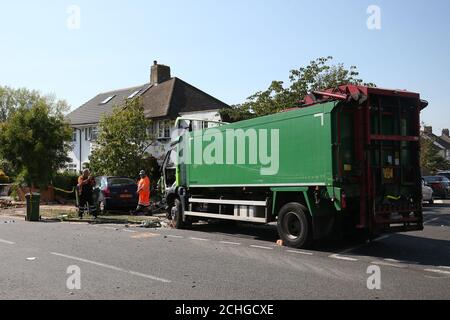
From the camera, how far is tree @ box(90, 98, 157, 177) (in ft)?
87.8

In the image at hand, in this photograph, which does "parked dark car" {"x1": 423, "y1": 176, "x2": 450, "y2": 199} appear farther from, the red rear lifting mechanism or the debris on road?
the red rear lifting mechanism

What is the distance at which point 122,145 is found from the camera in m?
27.0

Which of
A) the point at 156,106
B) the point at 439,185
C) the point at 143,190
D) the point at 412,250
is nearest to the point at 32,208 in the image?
the point at 143,190

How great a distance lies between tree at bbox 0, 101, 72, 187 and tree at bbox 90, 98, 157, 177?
2390 mm

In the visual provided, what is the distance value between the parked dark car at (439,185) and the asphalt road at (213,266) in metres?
15.9

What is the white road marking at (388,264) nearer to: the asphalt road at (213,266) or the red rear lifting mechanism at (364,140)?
the asphalt road at (213,266)

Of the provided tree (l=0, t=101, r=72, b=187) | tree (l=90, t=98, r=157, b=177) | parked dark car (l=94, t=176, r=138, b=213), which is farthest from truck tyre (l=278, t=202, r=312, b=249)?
tree (l=0, t=101, r=72, b=187)

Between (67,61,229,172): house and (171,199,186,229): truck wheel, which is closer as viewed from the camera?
(171,199,186,229): truck wheel

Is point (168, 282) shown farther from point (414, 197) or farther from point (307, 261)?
point (414, 197)

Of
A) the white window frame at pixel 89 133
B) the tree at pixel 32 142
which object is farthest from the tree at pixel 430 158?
the tree at pixel 32 142

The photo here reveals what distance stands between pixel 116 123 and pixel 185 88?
1465 centimetres

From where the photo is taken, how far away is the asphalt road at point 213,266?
620 centimetres

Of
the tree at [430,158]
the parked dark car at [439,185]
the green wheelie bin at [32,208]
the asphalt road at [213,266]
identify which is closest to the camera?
the asphalt road at [213,266]
